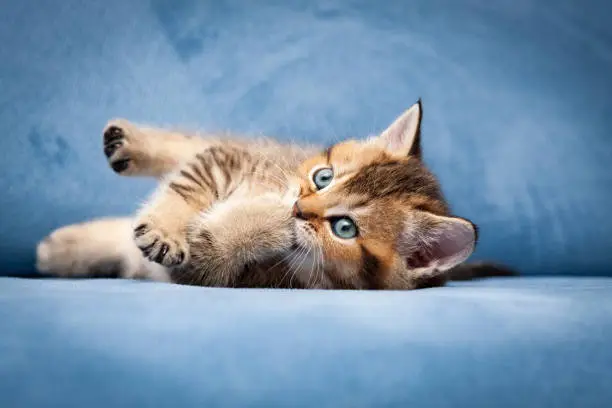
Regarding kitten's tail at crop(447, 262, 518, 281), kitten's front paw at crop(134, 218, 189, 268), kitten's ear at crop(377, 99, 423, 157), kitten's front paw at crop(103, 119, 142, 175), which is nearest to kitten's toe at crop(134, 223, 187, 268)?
kitten's front paw at crop(134, 218, 189, 268)

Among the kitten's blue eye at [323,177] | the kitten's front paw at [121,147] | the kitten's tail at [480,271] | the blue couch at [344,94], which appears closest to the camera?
the kitten's blue eye at [323,177]

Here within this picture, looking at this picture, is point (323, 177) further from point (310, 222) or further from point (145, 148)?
point (145, 148)

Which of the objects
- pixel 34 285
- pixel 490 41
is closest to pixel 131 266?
pixel 34 285

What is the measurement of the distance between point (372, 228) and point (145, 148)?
550mm

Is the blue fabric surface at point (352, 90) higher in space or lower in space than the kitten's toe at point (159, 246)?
higher

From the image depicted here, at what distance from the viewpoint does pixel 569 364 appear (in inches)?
28.8

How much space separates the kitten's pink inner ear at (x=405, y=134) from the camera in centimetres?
133

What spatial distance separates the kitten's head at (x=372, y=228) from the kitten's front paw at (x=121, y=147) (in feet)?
1.21

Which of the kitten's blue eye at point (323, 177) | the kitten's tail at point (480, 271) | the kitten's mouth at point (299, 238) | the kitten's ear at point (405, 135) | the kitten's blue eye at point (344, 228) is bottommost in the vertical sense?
the kitten's tail at point (480, 271)

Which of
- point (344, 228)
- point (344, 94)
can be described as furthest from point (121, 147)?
point (344, 94)

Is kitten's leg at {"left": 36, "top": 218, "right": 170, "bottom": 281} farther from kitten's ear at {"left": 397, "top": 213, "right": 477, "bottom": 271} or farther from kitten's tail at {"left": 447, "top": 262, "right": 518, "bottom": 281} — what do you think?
kitten's tail at {"left": 447, "top": 262, "right": 518, "bottom": 281}

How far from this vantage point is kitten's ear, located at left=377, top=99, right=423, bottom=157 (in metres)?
1.33

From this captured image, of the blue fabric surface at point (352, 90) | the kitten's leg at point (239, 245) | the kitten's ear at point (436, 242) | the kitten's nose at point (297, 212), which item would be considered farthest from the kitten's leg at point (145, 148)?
the kitten's ear at point (436, 242)

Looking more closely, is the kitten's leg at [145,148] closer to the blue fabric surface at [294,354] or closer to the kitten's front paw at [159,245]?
the kitten's front paw at [159,245]
